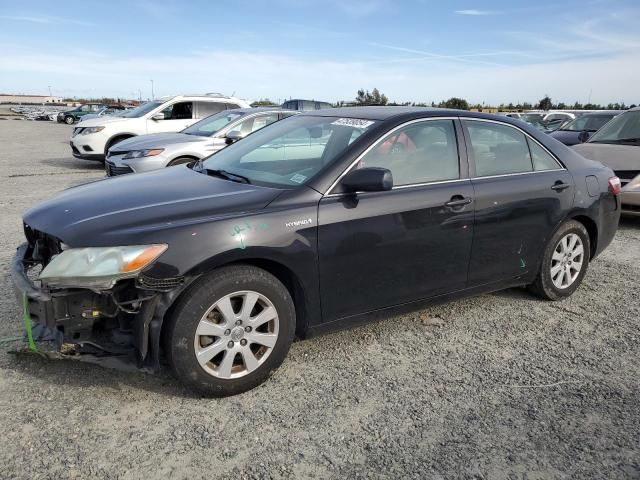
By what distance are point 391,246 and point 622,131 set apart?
684 centimetres

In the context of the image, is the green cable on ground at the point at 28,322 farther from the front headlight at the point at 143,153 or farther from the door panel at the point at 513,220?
the front headlight at the point at 143,153

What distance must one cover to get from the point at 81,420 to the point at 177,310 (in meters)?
0.74

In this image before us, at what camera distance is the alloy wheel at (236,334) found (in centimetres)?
294

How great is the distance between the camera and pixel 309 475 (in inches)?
96.3

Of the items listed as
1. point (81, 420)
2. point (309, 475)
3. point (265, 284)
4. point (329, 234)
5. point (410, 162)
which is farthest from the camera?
point (410, 162)

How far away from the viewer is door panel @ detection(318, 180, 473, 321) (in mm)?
3289

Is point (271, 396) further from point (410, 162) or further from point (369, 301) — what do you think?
point (410, 162)

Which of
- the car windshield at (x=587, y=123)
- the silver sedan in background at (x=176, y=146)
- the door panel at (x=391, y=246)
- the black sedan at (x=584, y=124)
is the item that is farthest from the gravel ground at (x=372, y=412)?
the car windshield at (x=587, y=123)

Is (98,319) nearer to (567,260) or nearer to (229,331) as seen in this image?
(229,331)

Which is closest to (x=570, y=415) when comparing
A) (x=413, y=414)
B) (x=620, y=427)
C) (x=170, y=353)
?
(x=620, y=427)

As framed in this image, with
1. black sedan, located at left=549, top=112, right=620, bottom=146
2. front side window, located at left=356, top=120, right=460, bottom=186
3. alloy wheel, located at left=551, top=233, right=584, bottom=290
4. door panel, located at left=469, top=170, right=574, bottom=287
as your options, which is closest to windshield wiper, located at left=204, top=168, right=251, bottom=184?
front side window, located at left=356, top=120, right=460, bottom=186

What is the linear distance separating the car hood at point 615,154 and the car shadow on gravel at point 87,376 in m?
6.92

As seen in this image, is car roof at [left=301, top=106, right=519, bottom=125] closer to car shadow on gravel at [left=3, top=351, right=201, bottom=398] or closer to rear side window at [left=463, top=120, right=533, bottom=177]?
rear side window at [left=463, top=120, right=533, bottom=177]

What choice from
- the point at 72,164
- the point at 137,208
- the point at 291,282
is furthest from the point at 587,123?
the point at 72,164
